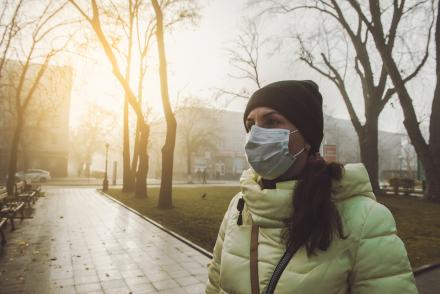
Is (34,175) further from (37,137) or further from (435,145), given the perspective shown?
(435,145)

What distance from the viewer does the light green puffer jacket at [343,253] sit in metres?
1.31

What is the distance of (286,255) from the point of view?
147 centimetres

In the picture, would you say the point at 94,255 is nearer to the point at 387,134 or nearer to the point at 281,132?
the point at 281,132

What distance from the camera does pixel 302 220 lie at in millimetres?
1440

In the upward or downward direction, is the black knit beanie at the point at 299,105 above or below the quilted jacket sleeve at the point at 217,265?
above

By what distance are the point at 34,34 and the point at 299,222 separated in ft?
69.6

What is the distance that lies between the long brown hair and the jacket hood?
1.2 inches

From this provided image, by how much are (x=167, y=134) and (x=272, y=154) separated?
13.4 meters

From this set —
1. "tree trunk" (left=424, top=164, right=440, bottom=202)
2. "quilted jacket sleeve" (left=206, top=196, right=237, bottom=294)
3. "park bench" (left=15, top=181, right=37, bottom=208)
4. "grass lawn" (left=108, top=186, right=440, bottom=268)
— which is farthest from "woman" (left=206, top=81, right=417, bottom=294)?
"tree trunk" (left=424, top=164, right=440, bottom=202)

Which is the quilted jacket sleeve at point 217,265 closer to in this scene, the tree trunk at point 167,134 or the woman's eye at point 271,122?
the woman's eye at point 271,122

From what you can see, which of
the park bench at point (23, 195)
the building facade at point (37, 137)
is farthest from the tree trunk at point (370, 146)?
the building facade at point (37, 137)

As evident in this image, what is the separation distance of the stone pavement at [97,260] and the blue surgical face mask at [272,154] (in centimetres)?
395

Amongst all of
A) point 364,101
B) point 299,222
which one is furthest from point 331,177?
point 364,101

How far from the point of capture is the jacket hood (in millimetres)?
1472
